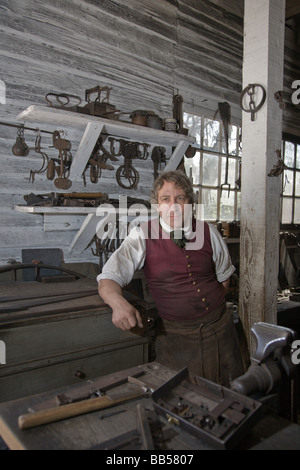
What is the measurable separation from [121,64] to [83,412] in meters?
2.99

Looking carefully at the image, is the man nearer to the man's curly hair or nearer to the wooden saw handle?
the man's curly hair

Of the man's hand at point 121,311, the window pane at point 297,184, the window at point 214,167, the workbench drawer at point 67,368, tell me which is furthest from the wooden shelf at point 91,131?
the window pane at point 297,184

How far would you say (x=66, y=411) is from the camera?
3.84 feet

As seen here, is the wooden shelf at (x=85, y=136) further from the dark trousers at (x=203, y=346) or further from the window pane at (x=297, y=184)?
the window pane at (x=297, y=184)

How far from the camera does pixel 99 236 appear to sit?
315 centimetres

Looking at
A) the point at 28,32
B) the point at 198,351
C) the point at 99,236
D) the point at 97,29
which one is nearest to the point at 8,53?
the point at 28,32

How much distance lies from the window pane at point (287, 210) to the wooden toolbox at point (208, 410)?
447cm

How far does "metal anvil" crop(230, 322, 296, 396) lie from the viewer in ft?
3.89

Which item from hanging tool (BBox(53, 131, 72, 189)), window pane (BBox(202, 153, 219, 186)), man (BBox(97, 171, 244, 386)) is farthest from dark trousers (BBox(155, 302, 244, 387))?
window pane (BBox(202, 153, 219, 186))

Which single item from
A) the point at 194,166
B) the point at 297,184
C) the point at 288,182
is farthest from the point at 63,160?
the point at 297,184

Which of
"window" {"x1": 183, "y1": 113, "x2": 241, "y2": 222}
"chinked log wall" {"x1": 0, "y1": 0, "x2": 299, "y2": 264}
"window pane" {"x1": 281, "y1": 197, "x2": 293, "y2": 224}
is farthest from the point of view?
"window pane" {"x1": 281, "y1": 197, "x2": 293, "y2": 224}

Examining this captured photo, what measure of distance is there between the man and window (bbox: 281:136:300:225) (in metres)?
3.34
